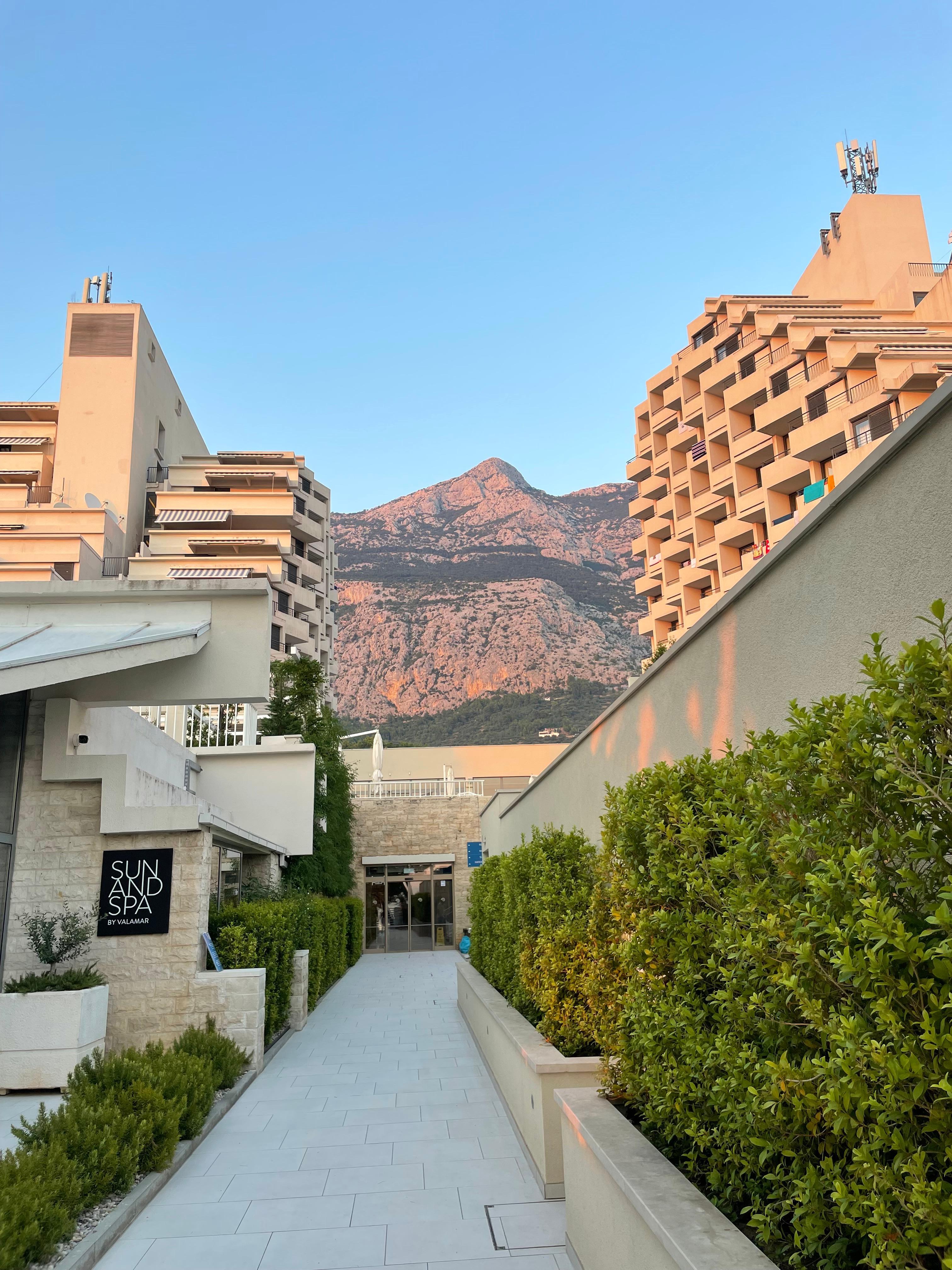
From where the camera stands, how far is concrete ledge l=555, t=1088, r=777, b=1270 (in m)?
2.31

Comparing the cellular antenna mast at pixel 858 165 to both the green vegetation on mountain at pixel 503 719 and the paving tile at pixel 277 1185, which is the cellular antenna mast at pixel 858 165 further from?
the green vegetation on mountain at pixel 503 719

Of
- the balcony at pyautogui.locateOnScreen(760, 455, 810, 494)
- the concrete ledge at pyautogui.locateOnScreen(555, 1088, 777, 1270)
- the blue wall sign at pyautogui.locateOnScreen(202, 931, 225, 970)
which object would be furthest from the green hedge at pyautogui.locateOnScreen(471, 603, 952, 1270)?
the balcony at pyautogui.locateOnScreen(760, 455, 810, 494)

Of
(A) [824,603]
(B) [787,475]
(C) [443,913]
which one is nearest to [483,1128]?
(A) [824,603]

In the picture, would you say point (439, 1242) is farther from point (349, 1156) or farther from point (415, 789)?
point (415, 789)

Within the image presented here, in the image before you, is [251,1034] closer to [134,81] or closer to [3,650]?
[3,650]

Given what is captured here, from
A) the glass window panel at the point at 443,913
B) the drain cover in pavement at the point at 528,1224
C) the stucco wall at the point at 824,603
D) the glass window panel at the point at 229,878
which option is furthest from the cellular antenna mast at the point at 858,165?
the drain cover in pavement at the point at 528,1224

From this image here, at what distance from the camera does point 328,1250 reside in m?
4.25

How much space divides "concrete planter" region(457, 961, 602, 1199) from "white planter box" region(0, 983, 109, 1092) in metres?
3.55

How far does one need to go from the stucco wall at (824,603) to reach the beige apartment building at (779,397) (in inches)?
876

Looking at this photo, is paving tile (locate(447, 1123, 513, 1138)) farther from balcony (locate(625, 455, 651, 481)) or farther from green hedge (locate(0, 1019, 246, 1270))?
balcony (locate(625, 455, 651, 481))

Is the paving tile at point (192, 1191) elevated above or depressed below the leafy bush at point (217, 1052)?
below

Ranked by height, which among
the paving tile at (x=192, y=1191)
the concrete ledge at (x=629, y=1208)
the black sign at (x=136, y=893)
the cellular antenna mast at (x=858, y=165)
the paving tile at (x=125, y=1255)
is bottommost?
the paving tile at (x=192, y=1191)

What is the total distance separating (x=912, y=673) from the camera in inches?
71.4

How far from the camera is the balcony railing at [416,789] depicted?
27906 mm
